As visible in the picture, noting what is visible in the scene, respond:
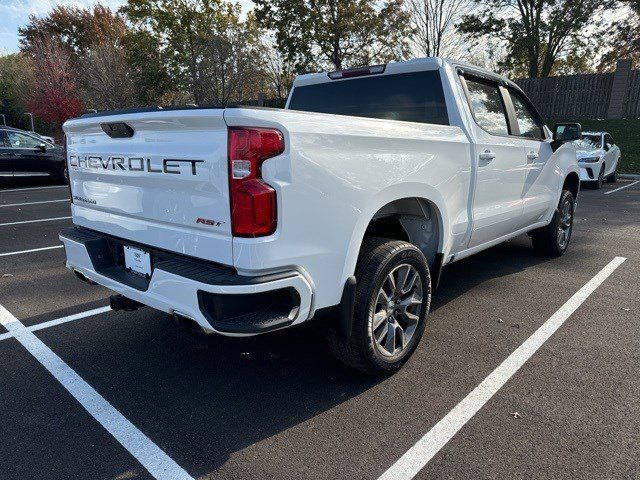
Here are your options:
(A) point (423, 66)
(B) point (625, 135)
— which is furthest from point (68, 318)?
(B) point (625, 135)

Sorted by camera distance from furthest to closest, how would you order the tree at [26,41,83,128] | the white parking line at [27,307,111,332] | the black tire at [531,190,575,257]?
the tree at [26,41,83,128] → the black tire at [531,190,575,257] → the white parking line at [27,307,111,332]

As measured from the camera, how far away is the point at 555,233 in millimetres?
5469

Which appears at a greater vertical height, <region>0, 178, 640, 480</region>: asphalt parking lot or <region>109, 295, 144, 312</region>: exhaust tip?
<region>109, 295, 144, 312</region>: exhaust tip

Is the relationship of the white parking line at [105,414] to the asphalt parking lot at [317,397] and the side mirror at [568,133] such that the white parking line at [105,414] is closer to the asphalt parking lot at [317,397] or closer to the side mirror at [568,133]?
the asphalt parking lot at [317,397]

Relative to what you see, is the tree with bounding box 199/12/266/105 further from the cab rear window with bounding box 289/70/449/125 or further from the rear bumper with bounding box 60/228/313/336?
the rear bumper with bounding box 60/228/313/336

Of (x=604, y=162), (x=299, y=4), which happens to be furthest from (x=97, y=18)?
(x=604, y=162)

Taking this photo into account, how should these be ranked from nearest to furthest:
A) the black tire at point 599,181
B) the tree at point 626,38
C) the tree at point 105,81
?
the black tire at point 599,181 < the tree at point 626,38 < the tree at point 105,81

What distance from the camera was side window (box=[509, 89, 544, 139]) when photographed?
4.50 m

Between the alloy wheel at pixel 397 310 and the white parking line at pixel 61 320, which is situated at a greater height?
the alloy wheel at pixel 397 310

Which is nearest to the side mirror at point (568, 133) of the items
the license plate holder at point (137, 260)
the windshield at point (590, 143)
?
the license plate holder at point (137, 260)

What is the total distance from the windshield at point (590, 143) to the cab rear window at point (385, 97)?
11.9m

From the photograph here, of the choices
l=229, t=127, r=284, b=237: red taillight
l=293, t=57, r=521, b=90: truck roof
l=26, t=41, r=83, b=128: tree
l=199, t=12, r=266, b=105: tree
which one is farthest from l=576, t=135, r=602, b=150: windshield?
l=26, t=41, r=83, b=128: tree

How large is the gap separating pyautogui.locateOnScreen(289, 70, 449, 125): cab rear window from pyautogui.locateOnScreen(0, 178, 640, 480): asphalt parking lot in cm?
167

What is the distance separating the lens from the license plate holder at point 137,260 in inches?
101
